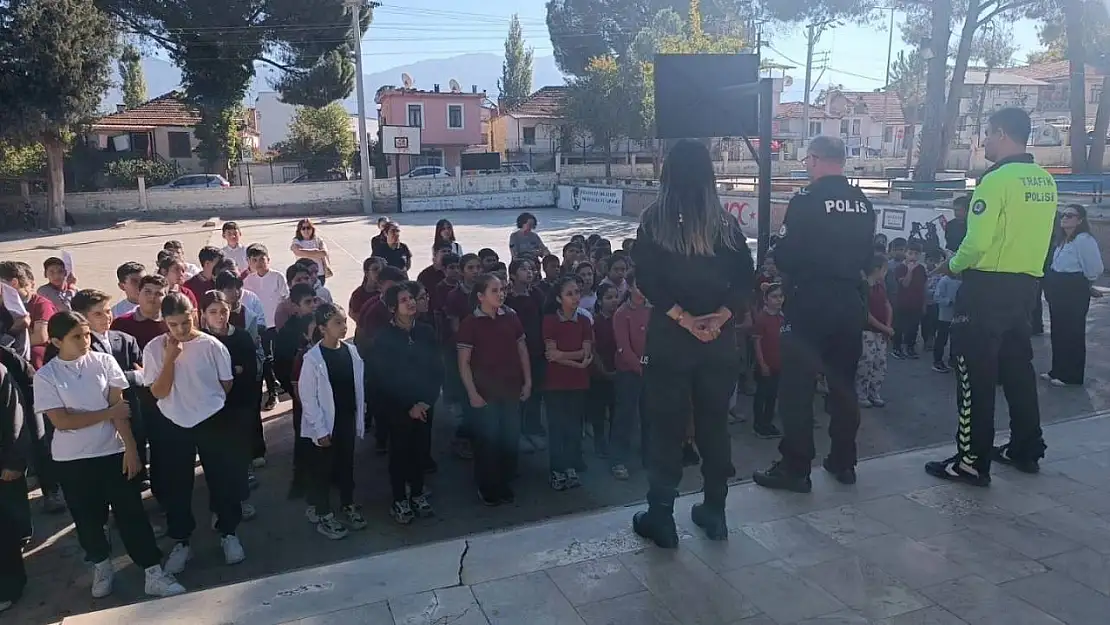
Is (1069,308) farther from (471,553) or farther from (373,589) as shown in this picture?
(373,589)

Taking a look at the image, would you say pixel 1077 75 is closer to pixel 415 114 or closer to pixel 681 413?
pixel 681 413

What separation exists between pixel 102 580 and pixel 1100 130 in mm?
28203

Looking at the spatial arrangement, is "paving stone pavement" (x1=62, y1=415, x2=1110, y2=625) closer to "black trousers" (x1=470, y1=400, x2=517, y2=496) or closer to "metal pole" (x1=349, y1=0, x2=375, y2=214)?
"black trousers" (x1=470, y1=400, x2=517, y2=496)

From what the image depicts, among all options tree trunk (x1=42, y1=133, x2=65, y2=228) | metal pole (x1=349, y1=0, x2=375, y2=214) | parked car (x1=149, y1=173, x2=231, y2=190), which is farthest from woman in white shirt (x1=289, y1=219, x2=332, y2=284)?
parked car (x1=149, y1=173, x2=231, y2=190)

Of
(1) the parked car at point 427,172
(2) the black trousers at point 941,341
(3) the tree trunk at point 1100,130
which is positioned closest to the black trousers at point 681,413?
(2) the black trousers at point 941,341

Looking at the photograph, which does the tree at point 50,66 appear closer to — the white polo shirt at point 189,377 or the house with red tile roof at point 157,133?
the house with red tile roof at point 157,133

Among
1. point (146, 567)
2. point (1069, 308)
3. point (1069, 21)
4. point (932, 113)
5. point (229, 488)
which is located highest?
point (1069, 21)

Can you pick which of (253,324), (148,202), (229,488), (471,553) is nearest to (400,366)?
(229,488)

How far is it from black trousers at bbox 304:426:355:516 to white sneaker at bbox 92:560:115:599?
1.06m

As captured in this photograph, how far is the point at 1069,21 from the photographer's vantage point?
73.5 ft

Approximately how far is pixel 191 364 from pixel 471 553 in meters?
1.75

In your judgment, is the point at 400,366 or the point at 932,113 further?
the point at 932,113

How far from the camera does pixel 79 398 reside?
11.9 feet

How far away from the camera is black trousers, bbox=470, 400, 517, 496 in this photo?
16.0 feet
